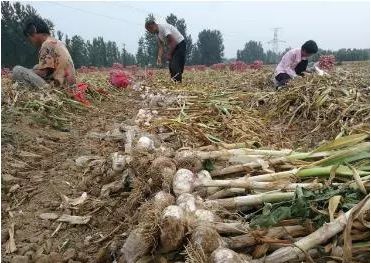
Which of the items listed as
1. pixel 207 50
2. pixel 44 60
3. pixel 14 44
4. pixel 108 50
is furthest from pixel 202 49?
pixel 44 60

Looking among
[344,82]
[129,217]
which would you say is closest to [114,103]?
[344,82]

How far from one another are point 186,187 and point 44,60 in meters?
3.37

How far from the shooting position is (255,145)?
122 inches

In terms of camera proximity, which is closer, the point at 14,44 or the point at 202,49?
the point at 14,44

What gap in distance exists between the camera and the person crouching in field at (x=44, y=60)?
4902 mm

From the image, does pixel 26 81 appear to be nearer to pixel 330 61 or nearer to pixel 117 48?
pixel 330 61

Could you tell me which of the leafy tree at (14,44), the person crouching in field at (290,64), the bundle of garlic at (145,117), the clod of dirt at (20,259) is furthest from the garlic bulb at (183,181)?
the leafy tree at (14,44)

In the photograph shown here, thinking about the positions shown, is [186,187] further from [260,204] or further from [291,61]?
[291,61]

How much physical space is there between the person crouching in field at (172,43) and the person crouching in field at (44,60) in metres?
2.75

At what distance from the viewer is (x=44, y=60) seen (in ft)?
16.3

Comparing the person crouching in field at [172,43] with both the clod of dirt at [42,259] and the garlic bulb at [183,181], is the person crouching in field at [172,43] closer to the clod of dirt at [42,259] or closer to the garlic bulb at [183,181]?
the garlic bulb at [183,181]

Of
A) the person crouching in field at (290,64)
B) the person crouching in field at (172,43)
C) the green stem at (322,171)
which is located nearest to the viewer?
the green stem at (322,171)

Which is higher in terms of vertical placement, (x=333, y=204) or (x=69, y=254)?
(x=333, y=204)

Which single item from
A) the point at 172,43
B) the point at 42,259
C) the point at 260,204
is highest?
the point at 172,43
